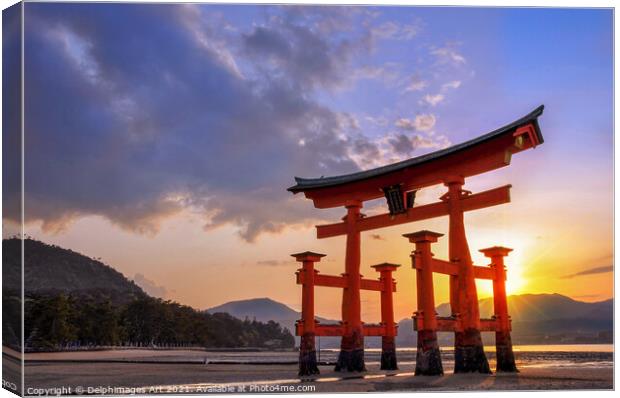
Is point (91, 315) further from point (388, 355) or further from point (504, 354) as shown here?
point (504, 354)

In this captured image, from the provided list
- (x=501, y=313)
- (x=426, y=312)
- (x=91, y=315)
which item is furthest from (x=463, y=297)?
(x=91, y=315)

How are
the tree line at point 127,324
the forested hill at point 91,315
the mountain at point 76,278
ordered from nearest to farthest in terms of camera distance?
the forested hill at point 91,315, the tree line at point 127,324, the mountain at point 76,278

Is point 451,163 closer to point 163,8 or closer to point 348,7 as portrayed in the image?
point 348,7

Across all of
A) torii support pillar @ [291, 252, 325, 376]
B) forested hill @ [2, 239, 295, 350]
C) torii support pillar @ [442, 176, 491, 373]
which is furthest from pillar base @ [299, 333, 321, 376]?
forested hill @ [2, 239, 295, 350]

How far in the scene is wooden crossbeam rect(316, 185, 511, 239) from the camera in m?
15.0

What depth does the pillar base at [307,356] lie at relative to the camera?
18234mm

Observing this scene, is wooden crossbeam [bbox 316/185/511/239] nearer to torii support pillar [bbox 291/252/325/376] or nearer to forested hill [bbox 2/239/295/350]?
torii support pillar [bbox 291/252/325/376]

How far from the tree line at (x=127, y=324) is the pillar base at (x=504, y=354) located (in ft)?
44.3

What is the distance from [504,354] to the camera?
1675 cm

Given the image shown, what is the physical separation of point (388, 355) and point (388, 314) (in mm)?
1229

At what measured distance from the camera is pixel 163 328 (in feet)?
131

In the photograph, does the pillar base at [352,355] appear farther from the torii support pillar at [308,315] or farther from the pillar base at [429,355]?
the pillar base at [429,355]

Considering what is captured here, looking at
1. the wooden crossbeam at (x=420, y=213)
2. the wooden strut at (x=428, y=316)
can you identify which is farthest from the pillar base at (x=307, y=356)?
the wooden strut at (x=428, y=316)

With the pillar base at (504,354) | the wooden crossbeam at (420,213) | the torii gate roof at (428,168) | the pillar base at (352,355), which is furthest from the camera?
the pillar base at (352,355)
